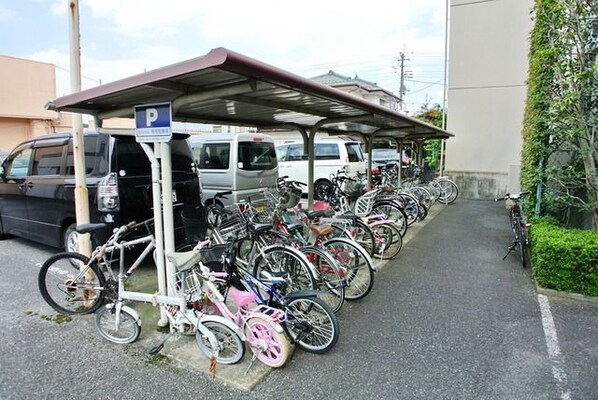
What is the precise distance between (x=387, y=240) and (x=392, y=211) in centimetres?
108

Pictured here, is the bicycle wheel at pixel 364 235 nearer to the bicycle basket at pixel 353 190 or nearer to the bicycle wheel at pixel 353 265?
the bicycle wheel at pixel 353 265

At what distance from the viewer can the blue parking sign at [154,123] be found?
116 inches

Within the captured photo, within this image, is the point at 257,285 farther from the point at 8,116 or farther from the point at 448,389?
the point at 8,116

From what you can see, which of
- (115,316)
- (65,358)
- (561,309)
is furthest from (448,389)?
(65,358)

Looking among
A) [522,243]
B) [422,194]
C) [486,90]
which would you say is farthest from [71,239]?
[486,90]

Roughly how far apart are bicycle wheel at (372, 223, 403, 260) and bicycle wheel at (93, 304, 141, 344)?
128 inches

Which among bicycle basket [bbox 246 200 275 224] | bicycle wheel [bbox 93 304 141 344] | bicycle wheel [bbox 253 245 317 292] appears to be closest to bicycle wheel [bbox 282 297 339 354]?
bicycle wheel [bbox 253 245 317 292]

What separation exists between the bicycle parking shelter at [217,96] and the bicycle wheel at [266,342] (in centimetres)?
99

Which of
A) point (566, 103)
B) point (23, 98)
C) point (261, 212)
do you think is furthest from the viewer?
point (23, 98)

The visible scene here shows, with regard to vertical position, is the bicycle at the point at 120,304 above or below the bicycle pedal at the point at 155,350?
above

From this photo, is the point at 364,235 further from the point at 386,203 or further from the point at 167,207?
the point at 167,207

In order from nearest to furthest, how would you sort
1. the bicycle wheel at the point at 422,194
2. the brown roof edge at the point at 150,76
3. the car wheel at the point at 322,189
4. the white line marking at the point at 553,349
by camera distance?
the brown roof edge at the point at 150,76
the white line marking at the point at 553,349
the bicycle wheel at the point at 422,194
the car wheel at the point at 322,189

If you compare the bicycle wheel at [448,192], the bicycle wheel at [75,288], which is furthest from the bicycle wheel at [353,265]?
the bicycle wheel at [448,192]

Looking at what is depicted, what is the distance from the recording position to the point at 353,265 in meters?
4.05
